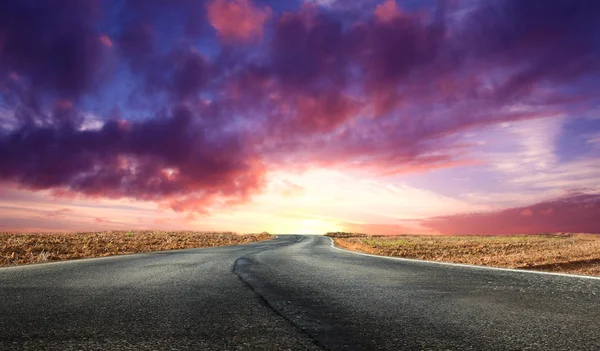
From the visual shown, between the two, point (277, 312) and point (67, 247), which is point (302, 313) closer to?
point (277, 312)

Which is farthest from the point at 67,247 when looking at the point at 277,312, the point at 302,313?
the point at 302,313

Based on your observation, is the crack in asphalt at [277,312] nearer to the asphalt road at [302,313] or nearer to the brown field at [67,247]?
the asphalt road at [302,313]

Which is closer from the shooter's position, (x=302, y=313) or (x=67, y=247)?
(x=302, y=313)

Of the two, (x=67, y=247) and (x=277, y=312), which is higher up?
(x=67, y=247)

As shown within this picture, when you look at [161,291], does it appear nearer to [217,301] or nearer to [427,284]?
[217,301]

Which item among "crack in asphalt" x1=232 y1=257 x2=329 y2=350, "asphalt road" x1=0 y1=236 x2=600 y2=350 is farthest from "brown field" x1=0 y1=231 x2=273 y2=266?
"crack in asphalt" x1=232 y1=257 x2=329 y2=350

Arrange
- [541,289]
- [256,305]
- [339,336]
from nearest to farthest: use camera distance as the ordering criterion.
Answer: [339,336] → [256,305] → [541,289]

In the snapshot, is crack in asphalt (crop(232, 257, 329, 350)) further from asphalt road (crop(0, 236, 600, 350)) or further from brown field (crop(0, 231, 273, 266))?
brown field (crop(0, 231, 273, 266))

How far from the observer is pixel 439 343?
3525mm

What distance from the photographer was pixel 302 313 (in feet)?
15.8

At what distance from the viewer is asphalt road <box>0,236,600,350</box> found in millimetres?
3609

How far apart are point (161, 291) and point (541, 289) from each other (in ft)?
20.5

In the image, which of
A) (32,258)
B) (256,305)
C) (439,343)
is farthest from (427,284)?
(32,258)

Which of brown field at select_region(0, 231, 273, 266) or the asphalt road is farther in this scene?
brown field at select_region(0, 231, 273, 266)
